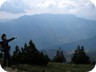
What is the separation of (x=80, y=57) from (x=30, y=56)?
2.19 metres

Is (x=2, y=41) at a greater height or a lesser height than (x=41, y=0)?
lesser

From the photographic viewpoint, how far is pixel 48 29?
12.5m

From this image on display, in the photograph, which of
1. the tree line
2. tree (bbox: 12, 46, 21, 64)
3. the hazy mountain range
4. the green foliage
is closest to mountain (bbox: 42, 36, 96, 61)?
the hazy mountain range

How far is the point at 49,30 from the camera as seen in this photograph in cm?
1259

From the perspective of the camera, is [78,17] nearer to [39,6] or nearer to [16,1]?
[39,6]

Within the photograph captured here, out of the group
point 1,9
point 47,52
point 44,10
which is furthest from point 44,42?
point 1,9

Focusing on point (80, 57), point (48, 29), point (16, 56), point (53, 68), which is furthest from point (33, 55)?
point (80, 57)

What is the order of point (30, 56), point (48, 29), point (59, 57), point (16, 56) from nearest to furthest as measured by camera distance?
1. point (30, 56)
2. point (16, 56)
3. point (48, 29)
4. point (59, 57)

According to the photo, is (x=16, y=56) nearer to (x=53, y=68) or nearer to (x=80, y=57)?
(x=53, y=68)

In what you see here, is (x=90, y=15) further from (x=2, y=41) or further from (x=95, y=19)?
(x=2, y=41)

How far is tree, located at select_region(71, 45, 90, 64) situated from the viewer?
1257 centimetres

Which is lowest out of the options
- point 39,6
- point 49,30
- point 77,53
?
point 77,53

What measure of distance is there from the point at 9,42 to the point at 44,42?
→ 49.9 inches

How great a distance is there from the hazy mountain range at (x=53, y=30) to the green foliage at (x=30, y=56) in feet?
0.80
